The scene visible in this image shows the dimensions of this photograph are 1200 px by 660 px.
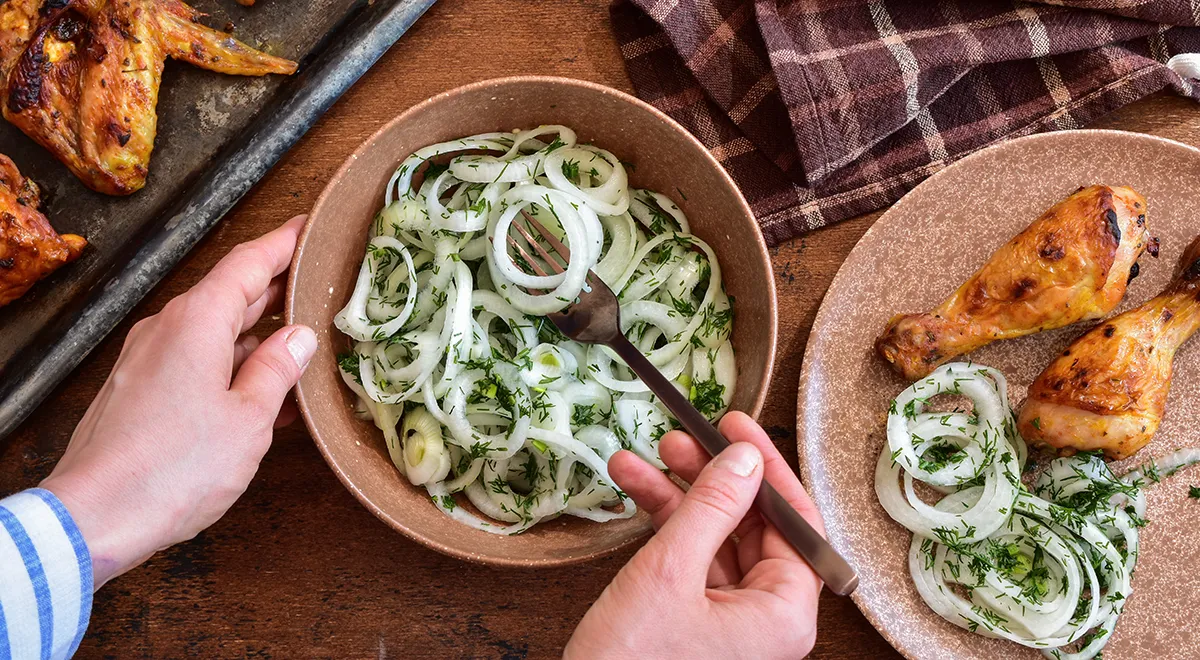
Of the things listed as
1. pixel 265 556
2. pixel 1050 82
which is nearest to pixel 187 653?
pixel 265 556

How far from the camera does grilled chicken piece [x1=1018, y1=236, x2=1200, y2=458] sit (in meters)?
2.39

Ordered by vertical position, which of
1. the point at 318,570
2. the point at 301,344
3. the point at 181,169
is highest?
the point at 181,169

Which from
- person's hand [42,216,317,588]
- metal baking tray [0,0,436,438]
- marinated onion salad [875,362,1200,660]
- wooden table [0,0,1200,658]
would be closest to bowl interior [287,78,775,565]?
person's hand [42,216,317,588]

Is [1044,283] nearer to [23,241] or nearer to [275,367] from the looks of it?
[275,367]

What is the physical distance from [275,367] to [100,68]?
1292 mm

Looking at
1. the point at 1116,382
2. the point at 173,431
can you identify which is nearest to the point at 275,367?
the point at 173,431

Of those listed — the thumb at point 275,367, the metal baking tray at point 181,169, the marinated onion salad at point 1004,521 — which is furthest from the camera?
the metal baking tray at point 181,169

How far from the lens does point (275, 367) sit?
211cm

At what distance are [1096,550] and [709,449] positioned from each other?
1.22m

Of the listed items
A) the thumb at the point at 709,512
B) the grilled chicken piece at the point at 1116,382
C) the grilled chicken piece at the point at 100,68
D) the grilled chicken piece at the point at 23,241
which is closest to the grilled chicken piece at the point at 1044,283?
the grilled chicken piece at the point at 1116,382

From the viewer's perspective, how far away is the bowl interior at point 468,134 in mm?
2305

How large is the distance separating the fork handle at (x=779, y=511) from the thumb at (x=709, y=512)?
4.7 inches

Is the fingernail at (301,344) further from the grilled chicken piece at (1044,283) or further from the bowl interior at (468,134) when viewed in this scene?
the grilled chicken piece at (1044,283)

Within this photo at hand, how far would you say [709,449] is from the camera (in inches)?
83.4
